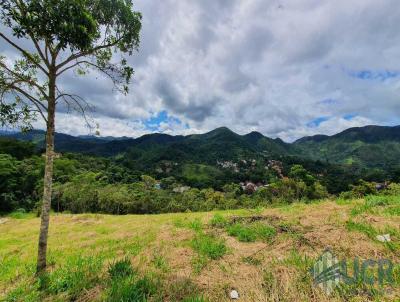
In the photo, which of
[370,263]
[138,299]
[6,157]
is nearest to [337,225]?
[370,263]

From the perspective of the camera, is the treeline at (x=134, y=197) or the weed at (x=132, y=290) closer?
the weed at (x=132, y=290)

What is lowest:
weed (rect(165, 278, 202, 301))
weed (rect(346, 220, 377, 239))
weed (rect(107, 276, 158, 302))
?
weed (rect(165, 278, 202, 301))

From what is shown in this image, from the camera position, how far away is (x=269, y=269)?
6.30m

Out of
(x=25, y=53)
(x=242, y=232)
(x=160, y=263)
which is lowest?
(x=160, y=263)

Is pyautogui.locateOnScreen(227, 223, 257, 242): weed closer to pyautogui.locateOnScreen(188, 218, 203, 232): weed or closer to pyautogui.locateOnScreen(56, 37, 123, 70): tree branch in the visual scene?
pyautogui.locateOnScreen(188, 218, 203, 232): weed

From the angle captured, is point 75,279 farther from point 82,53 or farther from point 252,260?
point 82,53

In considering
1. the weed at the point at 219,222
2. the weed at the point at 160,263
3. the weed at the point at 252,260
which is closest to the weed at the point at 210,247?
the weed at the point at 252,260

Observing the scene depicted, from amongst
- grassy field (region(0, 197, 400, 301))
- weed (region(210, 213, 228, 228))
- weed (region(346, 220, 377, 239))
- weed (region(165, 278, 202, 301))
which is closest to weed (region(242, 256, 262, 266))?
grassy field (region(0, 197, 400, 301))

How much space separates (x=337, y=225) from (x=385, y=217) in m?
1.71

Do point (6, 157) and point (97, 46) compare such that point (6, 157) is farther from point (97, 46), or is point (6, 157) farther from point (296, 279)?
point (296, 279)

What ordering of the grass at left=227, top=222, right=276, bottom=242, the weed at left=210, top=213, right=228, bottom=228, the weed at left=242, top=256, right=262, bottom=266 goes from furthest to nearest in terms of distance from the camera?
the weed at left=210, top=213, right=228, bottom=228 → the grass at left=227, top=222, right=276, bottom=242 → the weed at left=242, top=256, right=262, bottom=266

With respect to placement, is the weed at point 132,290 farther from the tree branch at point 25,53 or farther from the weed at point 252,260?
the tree branch at point 25,53

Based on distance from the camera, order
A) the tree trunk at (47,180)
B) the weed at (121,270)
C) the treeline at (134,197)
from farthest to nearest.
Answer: the treeline at (134,197)
the tree trunk at (47,180)
the weed at (121,270)

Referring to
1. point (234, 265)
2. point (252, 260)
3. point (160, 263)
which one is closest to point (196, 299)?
point (234, 265)
